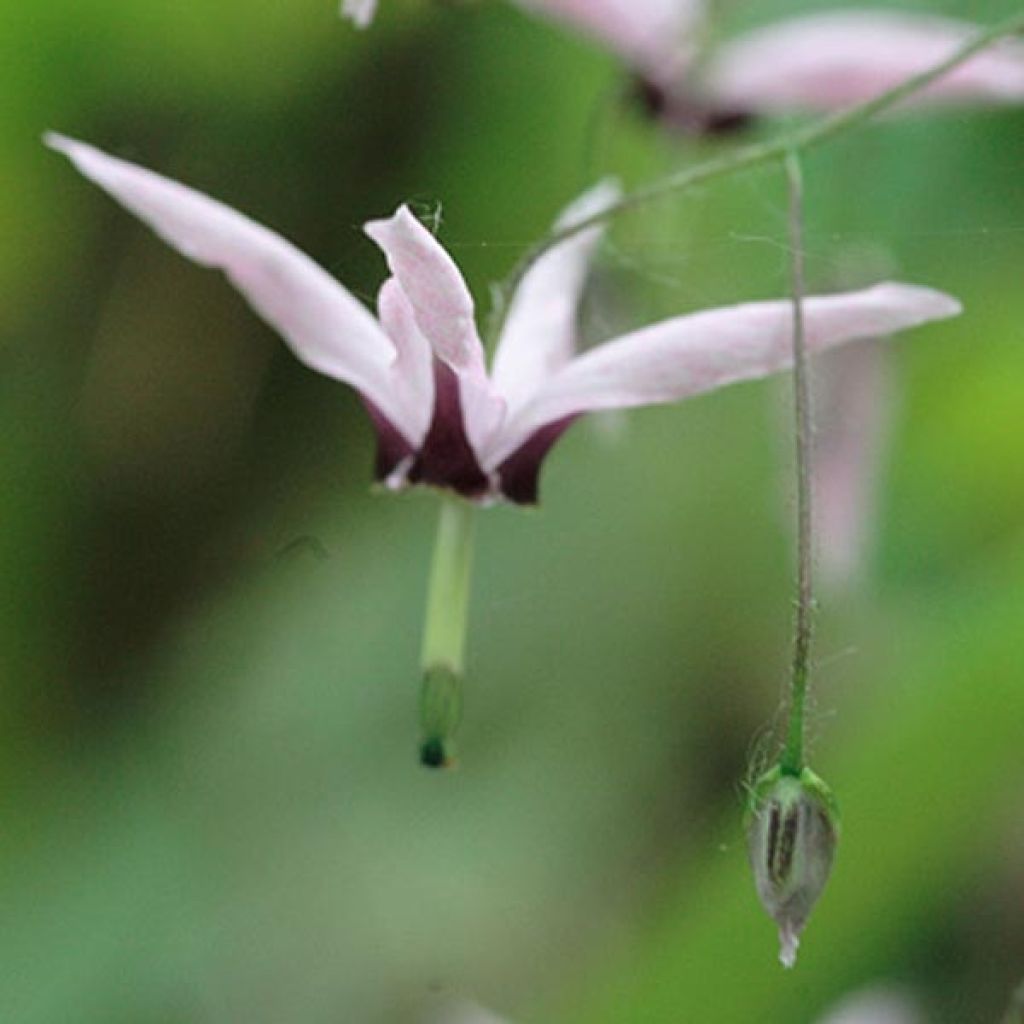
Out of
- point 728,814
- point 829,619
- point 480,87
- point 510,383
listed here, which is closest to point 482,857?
point 728,814

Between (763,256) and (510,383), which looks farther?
(763,256)

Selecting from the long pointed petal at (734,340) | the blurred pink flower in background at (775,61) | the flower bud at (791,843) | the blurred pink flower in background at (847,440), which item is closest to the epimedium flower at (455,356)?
the long pointed petal at (734,340)

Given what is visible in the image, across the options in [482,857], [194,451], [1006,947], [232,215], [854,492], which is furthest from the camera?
[194,451]

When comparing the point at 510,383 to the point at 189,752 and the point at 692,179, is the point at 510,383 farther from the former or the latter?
the point at 189,752

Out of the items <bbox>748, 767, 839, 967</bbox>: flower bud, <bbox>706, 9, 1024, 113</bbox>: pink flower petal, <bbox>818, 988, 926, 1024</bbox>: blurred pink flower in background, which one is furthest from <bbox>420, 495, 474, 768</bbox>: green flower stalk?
<bbox>818, 988, 926, 1024</bbox>: blurred pink flower in background

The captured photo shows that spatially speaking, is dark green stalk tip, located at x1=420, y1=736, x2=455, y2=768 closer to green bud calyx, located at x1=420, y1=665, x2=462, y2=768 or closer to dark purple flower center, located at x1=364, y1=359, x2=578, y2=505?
green bud calyx, located at x1=420, y1=665, x2=462, y2=768

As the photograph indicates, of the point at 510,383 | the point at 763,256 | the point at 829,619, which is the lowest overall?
the point at 829,619

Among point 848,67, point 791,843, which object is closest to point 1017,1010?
point 791,843

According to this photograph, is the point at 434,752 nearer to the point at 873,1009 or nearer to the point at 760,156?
the point at 760,156
